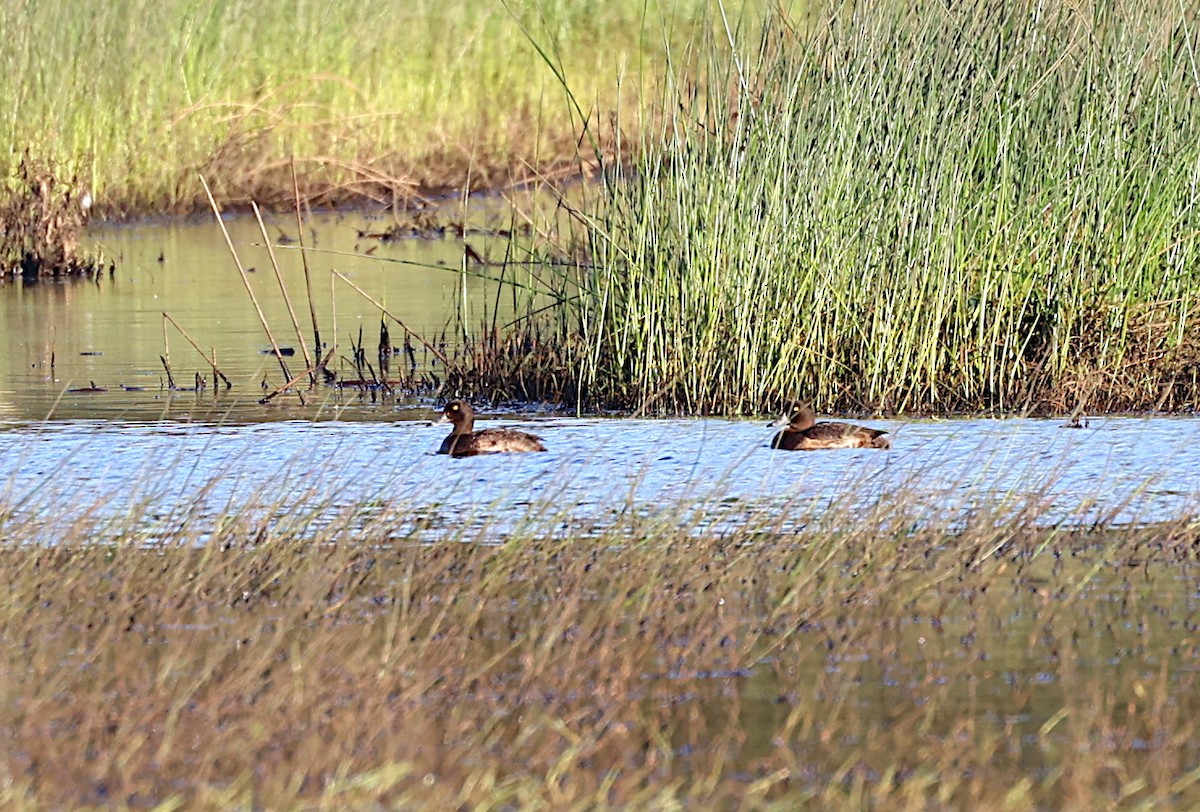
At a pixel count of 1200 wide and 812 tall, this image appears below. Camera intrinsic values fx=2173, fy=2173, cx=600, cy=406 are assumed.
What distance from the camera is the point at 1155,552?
18.5ft

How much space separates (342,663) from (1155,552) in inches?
89.7

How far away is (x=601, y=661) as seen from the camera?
4.55 m

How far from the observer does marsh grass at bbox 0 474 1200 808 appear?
3.83 metres

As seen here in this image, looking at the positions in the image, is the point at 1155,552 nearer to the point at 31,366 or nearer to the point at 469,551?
the point at 469,551

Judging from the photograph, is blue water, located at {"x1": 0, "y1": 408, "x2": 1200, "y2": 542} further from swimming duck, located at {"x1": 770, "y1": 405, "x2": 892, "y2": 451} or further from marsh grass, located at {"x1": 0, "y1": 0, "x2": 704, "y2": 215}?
marsh grass, located at {"x1": 0, "y1": 0, "x2": 704, "y2": 215}

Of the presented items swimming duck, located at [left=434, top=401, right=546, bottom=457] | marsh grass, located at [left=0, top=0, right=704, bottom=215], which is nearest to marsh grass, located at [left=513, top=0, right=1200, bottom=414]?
swimming duck, located at [left=434, top=401, right=546, bottom=457]

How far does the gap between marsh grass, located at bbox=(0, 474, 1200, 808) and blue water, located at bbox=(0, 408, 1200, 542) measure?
0.25ft

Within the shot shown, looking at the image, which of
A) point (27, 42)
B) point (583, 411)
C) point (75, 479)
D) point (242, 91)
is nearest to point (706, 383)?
point (583, 411)

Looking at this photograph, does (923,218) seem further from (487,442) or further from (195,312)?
(195,312)

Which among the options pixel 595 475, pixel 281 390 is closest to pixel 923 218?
pixel 595 475

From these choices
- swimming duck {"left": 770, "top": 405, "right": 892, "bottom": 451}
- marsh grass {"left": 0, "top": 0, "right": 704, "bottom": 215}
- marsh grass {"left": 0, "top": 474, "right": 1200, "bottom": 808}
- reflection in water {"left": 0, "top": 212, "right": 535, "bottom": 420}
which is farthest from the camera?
marsh grass {"left": 0, "top": 0, "right": 704, "bottom": 215}

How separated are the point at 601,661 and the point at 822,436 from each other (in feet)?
8.74

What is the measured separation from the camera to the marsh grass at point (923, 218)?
25.8 ft

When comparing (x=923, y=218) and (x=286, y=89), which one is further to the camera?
(x=286, y=89)
